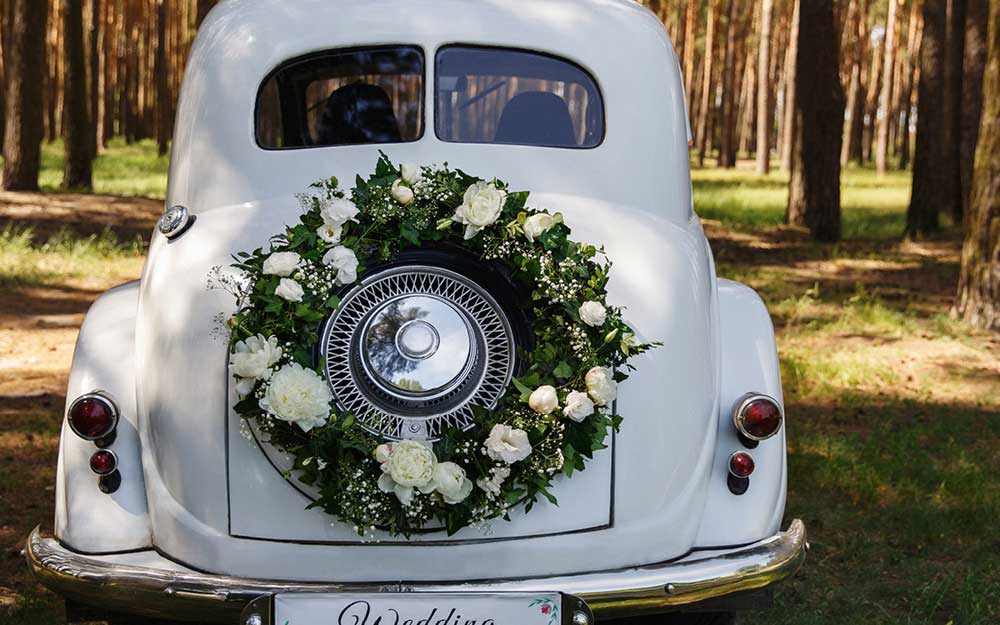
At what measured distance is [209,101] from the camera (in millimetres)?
3645

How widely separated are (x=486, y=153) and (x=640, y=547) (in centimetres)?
131

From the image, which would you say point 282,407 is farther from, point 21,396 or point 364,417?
→ point 21,396

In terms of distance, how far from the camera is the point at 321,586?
112 inches

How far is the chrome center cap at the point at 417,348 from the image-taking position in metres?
2.88

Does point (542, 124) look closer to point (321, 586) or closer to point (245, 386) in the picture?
point (245, 386)

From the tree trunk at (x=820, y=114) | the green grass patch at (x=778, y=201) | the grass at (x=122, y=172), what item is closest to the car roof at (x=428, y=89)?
the tree trunk at (x=820, y=114)

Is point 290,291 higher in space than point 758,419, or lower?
higher

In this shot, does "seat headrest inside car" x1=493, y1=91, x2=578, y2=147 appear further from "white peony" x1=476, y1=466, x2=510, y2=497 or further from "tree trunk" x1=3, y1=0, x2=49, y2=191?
"tree trunk" x1=3, y1=0, x2=49, y2=191

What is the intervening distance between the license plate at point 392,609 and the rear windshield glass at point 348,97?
5.06 ft

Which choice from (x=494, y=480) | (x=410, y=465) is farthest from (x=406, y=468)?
(x=494, y=480)

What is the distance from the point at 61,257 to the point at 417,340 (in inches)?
379

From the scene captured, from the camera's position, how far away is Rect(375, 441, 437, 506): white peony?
2.75 meters

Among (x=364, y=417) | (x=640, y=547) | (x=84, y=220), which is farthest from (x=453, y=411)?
(x=84, y=220)

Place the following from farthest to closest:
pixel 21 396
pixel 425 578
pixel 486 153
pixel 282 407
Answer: pixel 21 396 < pixel 486 153 < pixel 425 578 < pixel 282 407
